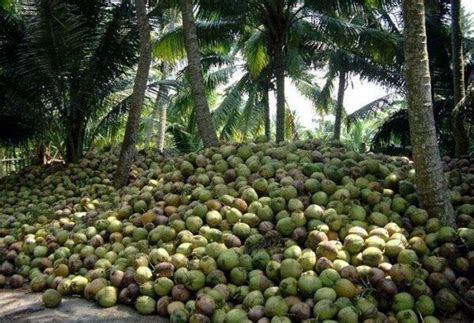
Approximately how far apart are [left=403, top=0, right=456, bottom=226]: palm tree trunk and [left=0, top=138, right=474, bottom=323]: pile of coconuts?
0.24m

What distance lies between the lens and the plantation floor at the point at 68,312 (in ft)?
12.1

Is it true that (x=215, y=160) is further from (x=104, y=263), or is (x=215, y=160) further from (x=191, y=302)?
(x=191, y=302)

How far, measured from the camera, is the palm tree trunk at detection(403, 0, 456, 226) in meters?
4.31

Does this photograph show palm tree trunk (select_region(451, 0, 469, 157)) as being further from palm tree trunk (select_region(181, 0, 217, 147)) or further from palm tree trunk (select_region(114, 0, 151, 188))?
palm tree trunk (select_region(114, 0, 151, 188))

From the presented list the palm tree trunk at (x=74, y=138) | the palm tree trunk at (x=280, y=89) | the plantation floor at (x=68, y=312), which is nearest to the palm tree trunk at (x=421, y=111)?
the plantation floor at (x=68, y=312)

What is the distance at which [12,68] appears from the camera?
28.1 ft

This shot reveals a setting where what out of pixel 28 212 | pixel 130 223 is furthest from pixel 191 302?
pixel 28 212

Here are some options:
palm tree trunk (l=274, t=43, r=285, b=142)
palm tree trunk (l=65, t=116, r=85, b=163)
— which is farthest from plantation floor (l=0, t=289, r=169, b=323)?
palm tree trunk (l=274, t=43, r=285, b=142)

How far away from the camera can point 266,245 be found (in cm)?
412

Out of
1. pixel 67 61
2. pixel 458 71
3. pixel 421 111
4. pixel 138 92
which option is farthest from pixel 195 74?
pixel 458 71

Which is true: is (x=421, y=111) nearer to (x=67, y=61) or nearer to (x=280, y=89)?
(x=67, y=61)

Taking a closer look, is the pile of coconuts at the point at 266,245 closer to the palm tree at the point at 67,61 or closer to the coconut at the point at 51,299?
the coconut at the point at 51,299

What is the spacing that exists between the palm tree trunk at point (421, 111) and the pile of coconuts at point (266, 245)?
9.5 inches

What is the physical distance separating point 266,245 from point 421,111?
1807 millimetres
